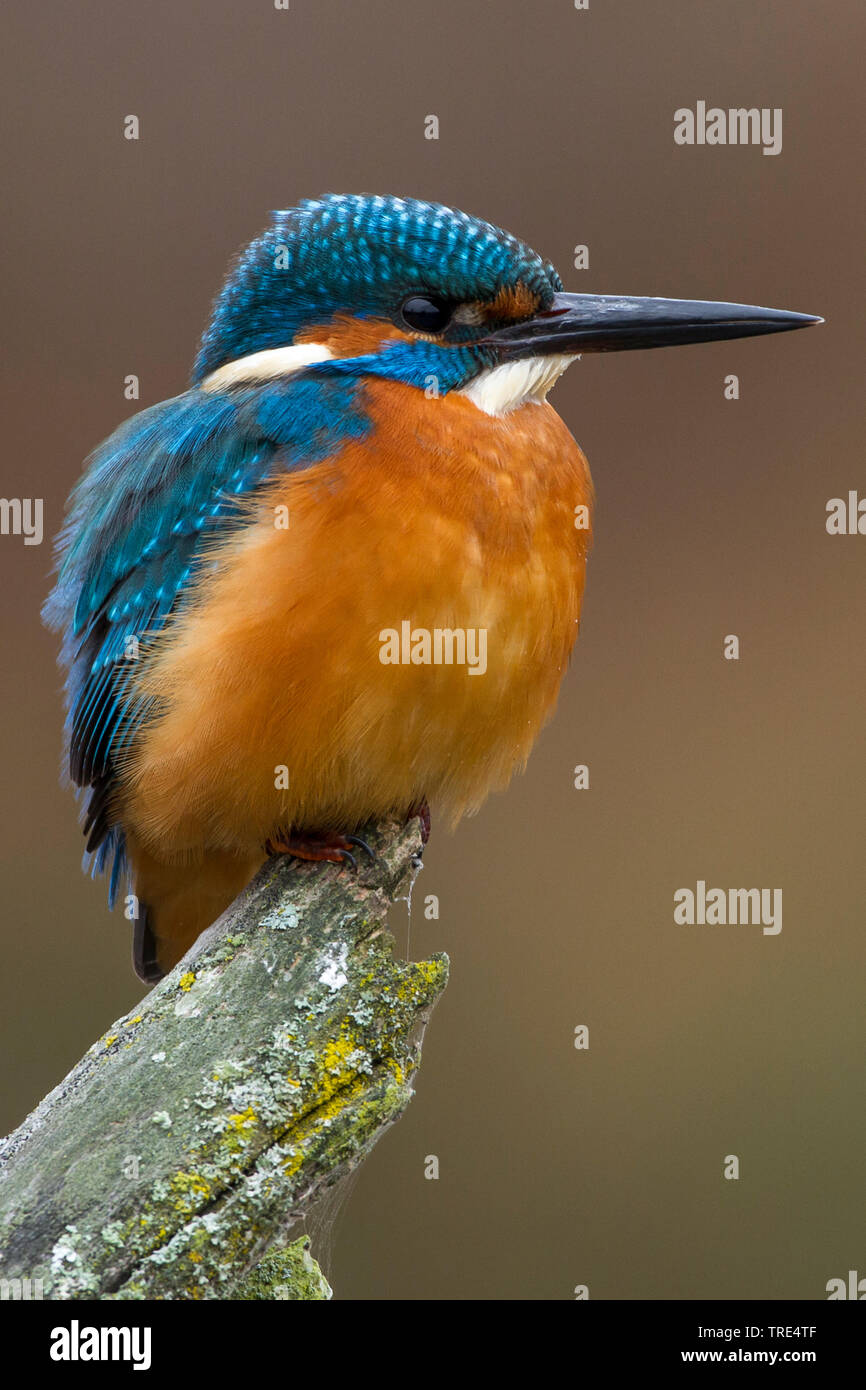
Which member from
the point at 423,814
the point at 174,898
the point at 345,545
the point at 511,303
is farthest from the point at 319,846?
the point at 511,303

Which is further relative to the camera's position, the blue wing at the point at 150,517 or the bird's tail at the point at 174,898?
the bird's tail at the point at 174,898

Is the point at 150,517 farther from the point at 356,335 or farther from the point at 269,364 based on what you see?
the point at 356,335

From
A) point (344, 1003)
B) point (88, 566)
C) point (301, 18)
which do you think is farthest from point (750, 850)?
point (301, 18)

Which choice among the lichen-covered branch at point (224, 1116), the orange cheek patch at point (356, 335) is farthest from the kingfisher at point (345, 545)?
the lichen-covered branch at point (224, 1116)

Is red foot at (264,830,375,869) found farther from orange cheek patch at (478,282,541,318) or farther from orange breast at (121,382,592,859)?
orange cheek patch at (478,282,541,318)

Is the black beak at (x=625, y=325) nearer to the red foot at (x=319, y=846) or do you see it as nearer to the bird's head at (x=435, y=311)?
the bird's head at (x=435, y=311)

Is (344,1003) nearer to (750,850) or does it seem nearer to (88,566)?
(88,566)

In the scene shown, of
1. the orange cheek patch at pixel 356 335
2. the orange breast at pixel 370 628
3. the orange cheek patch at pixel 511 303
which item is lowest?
the orange breast at pixel 370 628
